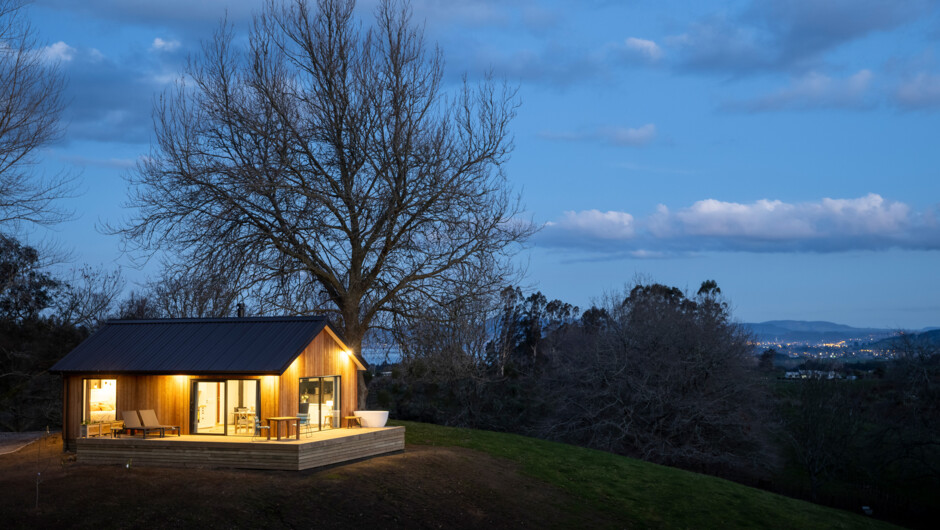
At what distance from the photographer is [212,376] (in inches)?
719

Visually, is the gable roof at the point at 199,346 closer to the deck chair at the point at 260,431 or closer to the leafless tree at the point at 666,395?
the deck chair at the point at 260,431

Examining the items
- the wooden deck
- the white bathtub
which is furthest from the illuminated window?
the white bathtub

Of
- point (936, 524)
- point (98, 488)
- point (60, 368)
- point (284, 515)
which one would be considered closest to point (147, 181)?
point (60, 368)

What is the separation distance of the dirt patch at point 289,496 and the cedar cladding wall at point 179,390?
1.54 m

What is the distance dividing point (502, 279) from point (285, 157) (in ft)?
22.8

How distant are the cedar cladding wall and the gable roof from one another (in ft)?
1.08

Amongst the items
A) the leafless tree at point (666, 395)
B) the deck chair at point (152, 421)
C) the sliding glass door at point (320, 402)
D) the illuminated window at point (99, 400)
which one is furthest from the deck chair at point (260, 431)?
the leafless tree at point (666, 395)

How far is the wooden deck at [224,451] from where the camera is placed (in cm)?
1641

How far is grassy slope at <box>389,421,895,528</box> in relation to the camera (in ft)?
60.9

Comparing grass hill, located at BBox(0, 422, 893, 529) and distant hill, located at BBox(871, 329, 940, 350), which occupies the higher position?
distant hill, located at BBox(871, 329, 940, 350)

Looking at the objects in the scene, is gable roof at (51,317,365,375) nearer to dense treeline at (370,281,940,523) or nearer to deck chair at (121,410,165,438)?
deck chair at (121,410,165,438)

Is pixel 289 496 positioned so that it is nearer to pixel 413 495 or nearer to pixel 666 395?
pixel 413 495

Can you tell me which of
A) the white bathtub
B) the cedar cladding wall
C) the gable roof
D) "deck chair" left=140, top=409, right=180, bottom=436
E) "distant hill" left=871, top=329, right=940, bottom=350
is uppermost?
the gable roof

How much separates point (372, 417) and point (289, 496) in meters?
5.88
